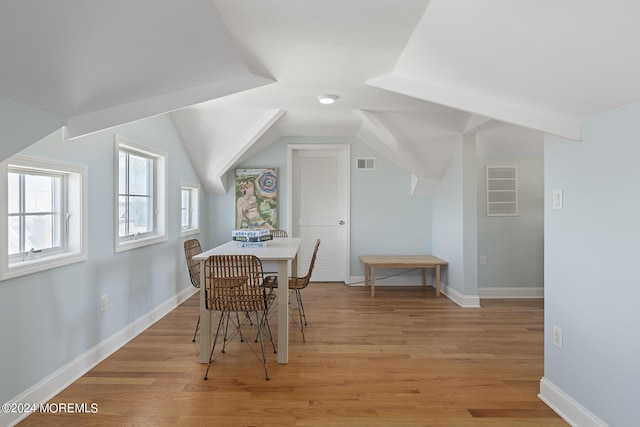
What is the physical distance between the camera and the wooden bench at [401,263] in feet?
16.1

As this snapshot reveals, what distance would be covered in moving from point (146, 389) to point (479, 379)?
2261 mm

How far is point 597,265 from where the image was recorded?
1.92 meters

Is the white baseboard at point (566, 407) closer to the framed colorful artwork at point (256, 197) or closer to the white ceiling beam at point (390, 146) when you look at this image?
the white ceiling beam at point (390, 146)

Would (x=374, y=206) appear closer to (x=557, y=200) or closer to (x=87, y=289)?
(x=557, y=200)

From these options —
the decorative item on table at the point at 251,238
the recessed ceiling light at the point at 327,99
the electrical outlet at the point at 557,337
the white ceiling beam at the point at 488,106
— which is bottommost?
the electrical outlet at the point at 557,337

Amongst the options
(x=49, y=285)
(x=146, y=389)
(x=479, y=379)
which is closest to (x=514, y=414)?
(x=479, y=379)

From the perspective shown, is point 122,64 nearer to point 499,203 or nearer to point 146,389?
point 146,389

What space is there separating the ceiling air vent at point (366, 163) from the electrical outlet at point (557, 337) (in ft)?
12.2

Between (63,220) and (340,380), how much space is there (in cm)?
223

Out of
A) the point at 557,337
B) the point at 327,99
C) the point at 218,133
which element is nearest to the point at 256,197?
the point at 218,133

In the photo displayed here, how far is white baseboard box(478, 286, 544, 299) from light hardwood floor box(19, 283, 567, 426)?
1.02m

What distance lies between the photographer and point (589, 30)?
142 centimetres

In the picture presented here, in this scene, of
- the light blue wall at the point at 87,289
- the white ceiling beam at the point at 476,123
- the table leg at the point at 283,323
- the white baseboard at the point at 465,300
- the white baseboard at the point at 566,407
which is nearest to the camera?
the white baseboard at the point at 566,407

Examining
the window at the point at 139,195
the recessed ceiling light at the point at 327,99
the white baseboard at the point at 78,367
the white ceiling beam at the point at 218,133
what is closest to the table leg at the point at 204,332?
the white baseboard at the point at 78,367
